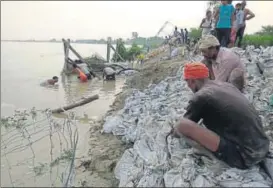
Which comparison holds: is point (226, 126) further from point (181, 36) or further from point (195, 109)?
point (181, 36)

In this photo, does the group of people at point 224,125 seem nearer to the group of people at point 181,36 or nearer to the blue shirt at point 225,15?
the blue shirt at point 225,15

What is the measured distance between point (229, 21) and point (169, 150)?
204 inches

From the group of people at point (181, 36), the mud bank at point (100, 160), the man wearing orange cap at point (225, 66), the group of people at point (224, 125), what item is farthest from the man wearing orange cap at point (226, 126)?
the group of people at point (181, 36)

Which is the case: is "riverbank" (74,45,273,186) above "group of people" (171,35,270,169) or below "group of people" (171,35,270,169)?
below

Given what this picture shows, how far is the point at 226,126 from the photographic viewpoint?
11.1 feet

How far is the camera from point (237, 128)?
3363 mm

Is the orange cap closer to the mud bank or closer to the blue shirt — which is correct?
the mud bank

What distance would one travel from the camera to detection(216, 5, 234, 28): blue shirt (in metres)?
8.17

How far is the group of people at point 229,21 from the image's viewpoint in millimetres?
8203

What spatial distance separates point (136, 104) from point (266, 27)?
2310cm

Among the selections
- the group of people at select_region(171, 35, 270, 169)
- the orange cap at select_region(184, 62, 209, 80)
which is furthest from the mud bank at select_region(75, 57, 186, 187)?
the orange cap at select_region(184, 62, 209, 80)

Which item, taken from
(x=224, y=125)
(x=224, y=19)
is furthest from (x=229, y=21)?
(x=224, y=125)

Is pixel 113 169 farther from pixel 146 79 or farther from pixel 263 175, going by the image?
pixel 146 79

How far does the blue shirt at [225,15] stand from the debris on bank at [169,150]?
62.3 inches
